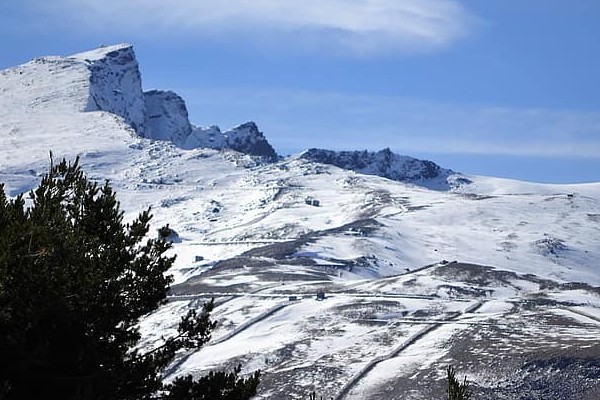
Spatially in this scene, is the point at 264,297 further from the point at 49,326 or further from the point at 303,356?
the point at 49,326

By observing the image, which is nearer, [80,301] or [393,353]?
[80,301]

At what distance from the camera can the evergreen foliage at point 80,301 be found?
73.6 feet

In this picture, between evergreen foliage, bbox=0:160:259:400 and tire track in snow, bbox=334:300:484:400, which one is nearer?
evergreen foliage, bbox=0:160:259:400

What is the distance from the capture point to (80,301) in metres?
24.3

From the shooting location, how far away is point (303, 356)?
92875 mm

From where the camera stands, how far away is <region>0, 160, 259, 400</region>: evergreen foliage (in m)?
22.4

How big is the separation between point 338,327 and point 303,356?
36.3 ft

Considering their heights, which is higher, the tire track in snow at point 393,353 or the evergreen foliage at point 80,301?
the evergreen foliage at point 80,301

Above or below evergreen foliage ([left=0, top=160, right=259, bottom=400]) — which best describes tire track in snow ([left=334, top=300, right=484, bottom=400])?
below

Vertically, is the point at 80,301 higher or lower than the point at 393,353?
higher

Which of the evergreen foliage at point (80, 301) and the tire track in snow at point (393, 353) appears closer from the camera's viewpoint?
the evergreen foliage at point (80, 301)

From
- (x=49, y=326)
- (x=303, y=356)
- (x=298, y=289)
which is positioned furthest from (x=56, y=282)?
(x=298, y=289)

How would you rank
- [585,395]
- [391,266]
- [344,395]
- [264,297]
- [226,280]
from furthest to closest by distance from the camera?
[391,266] → [226,280] → [264,297] → [344,395] → [585,395]

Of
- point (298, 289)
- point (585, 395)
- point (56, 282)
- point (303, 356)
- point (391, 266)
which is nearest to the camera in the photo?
point (56, 282)
